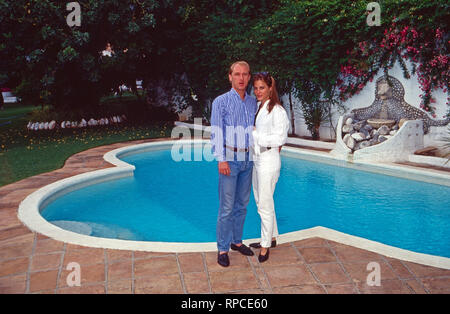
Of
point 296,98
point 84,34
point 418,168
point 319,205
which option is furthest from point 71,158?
point 418,168

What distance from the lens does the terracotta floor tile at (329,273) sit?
3678 millimetres

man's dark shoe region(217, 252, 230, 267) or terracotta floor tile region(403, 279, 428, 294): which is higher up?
man's dark shoe region(217, 252, 230, 267)

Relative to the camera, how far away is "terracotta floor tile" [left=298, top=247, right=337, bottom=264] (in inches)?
162

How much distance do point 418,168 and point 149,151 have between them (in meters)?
7.49

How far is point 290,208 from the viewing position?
7.16 meters

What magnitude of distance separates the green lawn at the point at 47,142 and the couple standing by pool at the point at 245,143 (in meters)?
5.68

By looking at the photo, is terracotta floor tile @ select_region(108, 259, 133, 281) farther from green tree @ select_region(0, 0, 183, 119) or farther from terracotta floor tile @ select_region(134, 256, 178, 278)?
green tree @ select_region(0, 0, 183, 119)

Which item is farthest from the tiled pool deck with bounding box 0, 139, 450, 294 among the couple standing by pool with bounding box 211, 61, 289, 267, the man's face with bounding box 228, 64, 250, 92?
the man's face with bounding box 228, 64, 250, 92

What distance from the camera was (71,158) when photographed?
32.2 ft

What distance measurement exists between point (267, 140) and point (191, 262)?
5.12ft

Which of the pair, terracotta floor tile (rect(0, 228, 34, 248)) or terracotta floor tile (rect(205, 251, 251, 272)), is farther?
terracotta floor tile (rect(0, 228, 34, 248))
